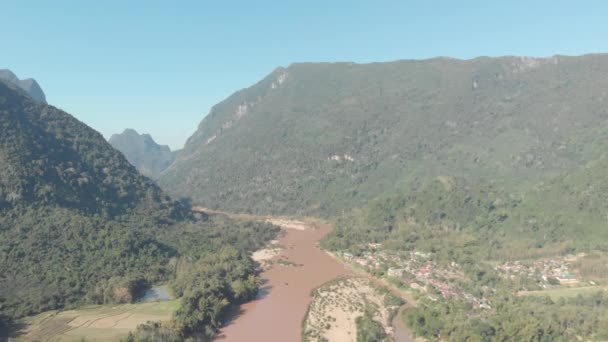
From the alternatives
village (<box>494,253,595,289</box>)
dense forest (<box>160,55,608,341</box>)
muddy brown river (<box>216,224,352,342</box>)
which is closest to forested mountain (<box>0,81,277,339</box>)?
muddy brown river (<box>216,224,352,342</box>)

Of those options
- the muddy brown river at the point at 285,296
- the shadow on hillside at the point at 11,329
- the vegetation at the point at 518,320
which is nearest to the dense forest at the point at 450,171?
the vegetation at the point at 518,320

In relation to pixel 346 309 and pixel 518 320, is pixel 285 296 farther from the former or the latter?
pixel 518 320

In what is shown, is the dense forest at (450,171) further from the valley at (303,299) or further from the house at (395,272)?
the valley at (303,299)

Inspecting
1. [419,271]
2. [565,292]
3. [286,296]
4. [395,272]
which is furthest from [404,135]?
[286,296]

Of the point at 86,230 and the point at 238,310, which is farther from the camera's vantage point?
the point at 86,230

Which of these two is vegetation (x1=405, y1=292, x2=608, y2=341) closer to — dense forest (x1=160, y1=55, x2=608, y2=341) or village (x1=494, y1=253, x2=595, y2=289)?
dense forest (x1=160, y1=55, x2=608, y2=341)

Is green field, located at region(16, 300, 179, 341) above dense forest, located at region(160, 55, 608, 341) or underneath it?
underneath
